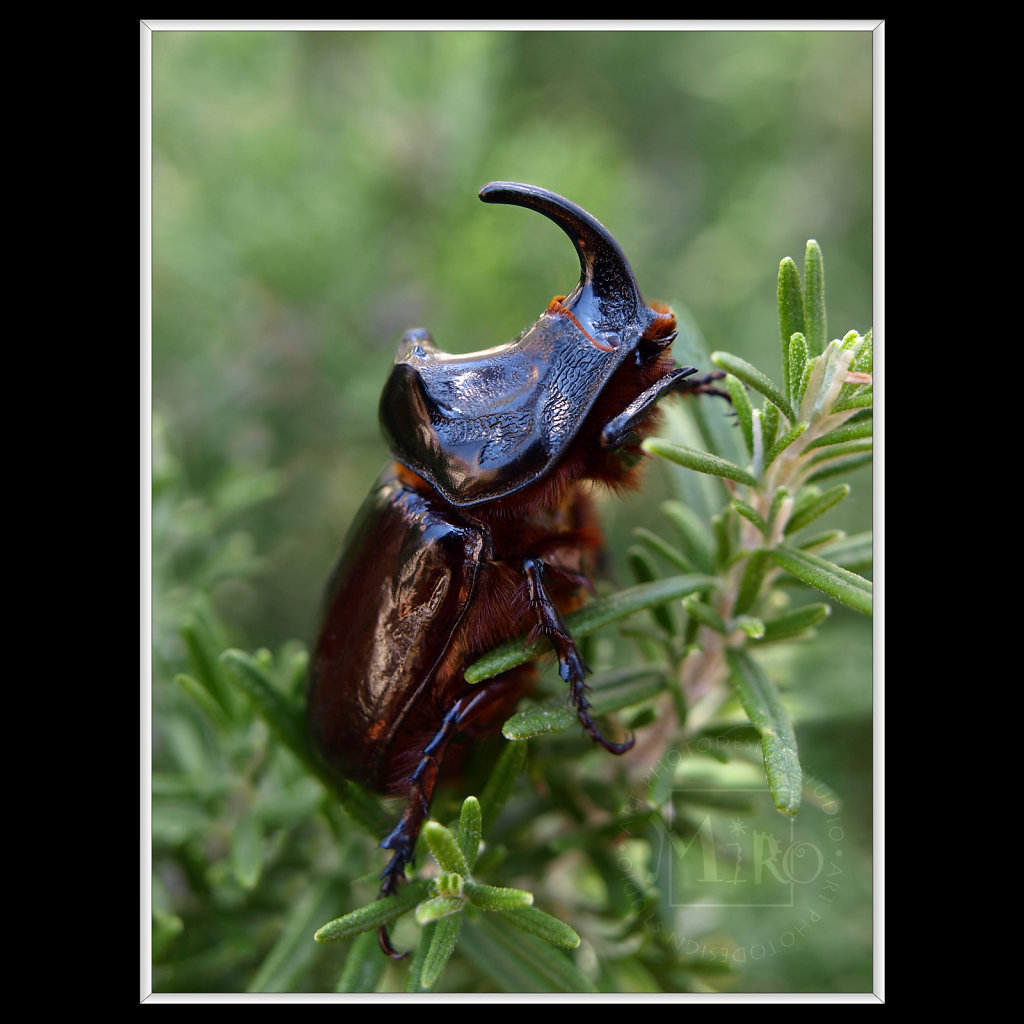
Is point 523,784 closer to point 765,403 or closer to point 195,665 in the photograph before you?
point 195,665

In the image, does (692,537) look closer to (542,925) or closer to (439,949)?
(542,925)

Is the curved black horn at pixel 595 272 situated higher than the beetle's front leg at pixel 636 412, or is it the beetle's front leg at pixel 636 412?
the curved black horn at pixel 595 272

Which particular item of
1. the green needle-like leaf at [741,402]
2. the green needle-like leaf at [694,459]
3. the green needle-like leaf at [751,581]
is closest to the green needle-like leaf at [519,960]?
the green needle-like leaf at [751,581]

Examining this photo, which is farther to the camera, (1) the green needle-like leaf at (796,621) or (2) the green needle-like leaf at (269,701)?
(2) the green needle-like leaf at (269,701)

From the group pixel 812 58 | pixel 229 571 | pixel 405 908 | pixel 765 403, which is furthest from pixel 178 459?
pixel 812 58

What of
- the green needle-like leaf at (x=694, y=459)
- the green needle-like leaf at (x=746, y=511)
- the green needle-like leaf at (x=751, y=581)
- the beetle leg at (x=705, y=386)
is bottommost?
the green needle-like leaf at (x=751, y=581)

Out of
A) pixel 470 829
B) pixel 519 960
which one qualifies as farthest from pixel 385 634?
pixel 519 960

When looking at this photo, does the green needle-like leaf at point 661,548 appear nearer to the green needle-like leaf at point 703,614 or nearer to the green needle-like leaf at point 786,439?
the green needle-like leaf at point 703,614
